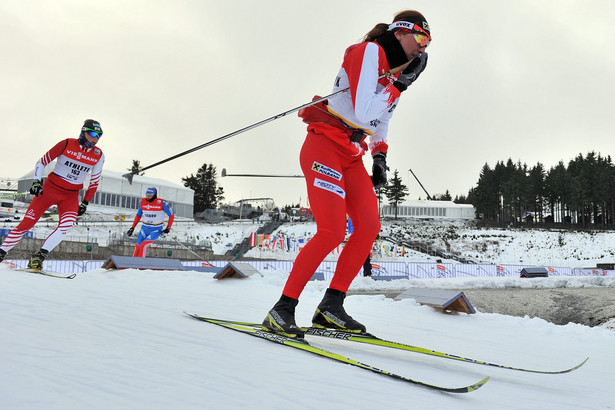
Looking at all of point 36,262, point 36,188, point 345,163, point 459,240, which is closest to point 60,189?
point 36,188

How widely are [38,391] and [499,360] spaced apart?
246 cm

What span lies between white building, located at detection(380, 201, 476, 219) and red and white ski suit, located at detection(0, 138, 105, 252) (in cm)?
6296

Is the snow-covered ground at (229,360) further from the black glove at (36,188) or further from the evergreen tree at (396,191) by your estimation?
the evergreen tree at (396,191)

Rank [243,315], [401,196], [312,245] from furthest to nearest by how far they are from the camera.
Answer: [401,196]
[243,315]
[312,245]

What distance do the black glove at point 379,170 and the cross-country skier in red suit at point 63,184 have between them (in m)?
5.02

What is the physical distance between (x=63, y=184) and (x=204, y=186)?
72.9m

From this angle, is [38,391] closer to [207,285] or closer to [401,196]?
[207,285]

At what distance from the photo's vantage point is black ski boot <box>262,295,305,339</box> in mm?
2586

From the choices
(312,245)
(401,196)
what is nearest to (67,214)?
(312,245)

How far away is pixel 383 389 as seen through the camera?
177cm

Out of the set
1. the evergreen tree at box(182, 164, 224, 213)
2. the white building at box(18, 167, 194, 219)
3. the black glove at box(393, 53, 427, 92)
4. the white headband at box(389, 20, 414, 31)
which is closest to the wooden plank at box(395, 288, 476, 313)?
the black glove at box(393, 53, 427, 92)

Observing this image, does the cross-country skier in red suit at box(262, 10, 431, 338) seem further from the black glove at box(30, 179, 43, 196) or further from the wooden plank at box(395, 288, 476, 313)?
the black glove at box(30, 179, 43, 196)

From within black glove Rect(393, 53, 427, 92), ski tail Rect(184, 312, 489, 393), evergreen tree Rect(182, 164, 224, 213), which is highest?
evergreen tree Rect(182, 164, 224, 213)

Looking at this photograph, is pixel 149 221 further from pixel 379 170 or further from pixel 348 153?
pixel 348 153
